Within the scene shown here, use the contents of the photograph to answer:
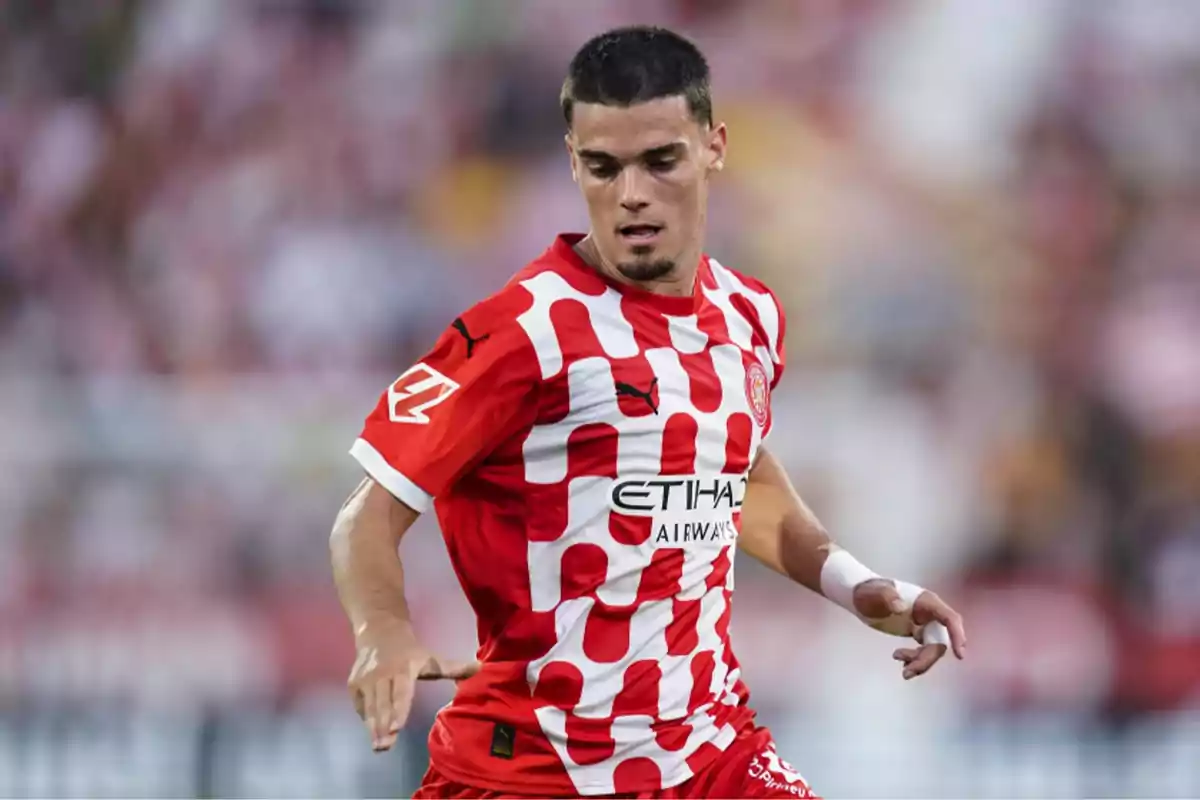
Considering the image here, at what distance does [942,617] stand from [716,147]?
0.91 m

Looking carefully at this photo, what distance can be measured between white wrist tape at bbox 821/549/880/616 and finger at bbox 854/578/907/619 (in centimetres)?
2

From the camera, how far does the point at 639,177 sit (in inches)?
95.0

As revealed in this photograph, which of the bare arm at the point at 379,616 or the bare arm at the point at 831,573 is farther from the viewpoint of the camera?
the bare arm at the point at 831,573

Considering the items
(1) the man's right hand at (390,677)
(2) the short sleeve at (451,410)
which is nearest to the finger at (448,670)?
(1) the man's right hand at (390,677)

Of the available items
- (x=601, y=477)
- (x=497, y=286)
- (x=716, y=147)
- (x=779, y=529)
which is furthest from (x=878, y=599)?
(x=497, y=286)

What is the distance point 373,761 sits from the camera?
5297 millimetres

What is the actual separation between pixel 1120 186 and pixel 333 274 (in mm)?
3176

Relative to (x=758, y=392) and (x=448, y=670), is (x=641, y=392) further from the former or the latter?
(x=448, y=670)

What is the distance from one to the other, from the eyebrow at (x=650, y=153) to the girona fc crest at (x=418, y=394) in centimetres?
44

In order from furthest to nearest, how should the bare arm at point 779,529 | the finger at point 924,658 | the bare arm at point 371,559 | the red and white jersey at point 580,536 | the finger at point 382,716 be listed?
1. the bare arm at point 779,529
2. the finger at point 924,658
3. the red and white jersey at point 580,536
4. the bare arm at point 371,559
5. the finger at point 382,716

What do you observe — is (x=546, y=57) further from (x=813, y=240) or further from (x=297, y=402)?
(x=297, y=402)

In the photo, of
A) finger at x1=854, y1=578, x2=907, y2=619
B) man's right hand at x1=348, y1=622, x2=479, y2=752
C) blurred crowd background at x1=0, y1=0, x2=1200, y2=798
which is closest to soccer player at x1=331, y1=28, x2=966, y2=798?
finger at x1=854, y1=578, x2=907, y2=619

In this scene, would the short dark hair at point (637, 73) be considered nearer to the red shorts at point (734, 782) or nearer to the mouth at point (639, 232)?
the mouth at point (639, 232)

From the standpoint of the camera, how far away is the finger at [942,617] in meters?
2.56
